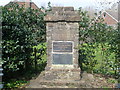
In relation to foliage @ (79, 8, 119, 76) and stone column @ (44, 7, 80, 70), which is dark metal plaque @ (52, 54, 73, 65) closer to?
stone column @ (44, 7, 80, 70)

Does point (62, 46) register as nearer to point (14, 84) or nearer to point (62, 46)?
point (62, 46)

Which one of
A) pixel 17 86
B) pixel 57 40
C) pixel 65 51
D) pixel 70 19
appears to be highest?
pixel 70 19

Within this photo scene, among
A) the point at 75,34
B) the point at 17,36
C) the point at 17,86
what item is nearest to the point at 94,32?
the point at 75,34

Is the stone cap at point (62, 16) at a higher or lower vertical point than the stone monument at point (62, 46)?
higher

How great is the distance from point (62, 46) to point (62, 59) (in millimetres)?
486

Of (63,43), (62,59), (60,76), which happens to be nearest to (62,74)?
(60,76)

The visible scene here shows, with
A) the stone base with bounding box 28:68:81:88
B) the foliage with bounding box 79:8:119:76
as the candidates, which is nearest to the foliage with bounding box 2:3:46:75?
the stone base with bounding box 28:68:81:88

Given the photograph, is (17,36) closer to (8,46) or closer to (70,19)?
(8,46)

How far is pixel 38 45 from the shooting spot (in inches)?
348

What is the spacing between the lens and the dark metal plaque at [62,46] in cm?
650

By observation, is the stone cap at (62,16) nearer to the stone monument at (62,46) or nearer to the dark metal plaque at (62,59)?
the stone monument at (62,46)

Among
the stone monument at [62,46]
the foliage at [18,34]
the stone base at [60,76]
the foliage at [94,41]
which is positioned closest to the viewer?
the stone base at [60,76]

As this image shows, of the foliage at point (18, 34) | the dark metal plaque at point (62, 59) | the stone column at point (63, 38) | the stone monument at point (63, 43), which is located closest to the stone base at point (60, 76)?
the stone monument at point (63, 43)

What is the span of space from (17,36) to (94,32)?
11.6 ft
